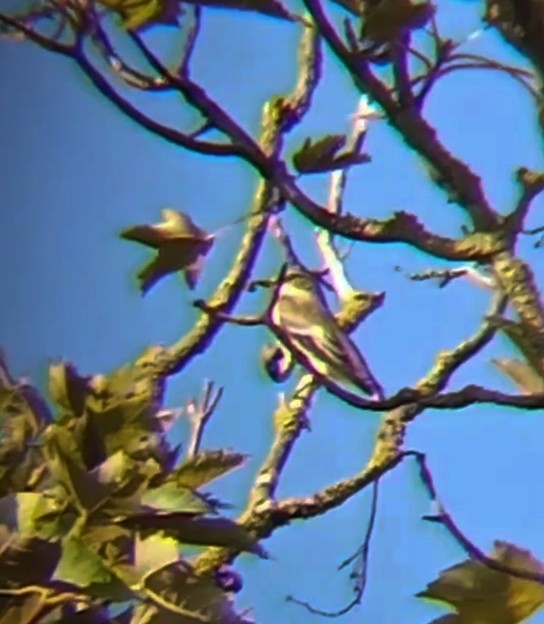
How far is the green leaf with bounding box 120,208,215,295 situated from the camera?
41cm

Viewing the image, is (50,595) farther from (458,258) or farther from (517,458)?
(517,458)

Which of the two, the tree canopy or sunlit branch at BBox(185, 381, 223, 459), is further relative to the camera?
sunlit branch at BBox(185, 381, 223, 459)

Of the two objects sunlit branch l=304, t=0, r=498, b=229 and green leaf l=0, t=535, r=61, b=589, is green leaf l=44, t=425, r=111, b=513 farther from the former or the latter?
sunlit branch l=304, t=0, r=498, b=229

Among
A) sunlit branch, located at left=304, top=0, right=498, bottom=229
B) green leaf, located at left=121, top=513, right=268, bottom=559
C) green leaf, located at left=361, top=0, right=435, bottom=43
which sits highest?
green leaf, located at left=361, top=0, right=435, bottom=43

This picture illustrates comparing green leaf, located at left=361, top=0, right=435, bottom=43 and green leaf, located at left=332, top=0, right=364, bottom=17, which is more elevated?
green leaf, located at left=332, top=0, right=364, bottom=17

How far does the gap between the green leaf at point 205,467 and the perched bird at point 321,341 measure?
0.05 meters

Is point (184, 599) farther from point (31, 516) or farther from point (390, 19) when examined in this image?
point (390, 19)

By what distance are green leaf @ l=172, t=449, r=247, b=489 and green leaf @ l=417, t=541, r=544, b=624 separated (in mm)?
90

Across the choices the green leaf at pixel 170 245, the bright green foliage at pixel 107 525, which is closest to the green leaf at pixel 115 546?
the bright green foliage at pixel 107 525

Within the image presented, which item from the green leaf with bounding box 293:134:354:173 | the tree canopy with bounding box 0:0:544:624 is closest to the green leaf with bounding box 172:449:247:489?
the tree canopy with bounding box 0:0:544:624

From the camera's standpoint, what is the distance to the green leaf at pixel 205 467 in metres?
0.38

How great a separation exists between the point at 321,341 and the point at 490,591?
0.09 metres

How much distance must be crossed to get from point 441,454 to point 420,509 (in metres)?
0.04

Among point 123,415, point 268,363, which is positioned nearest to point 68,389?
point 123,415
